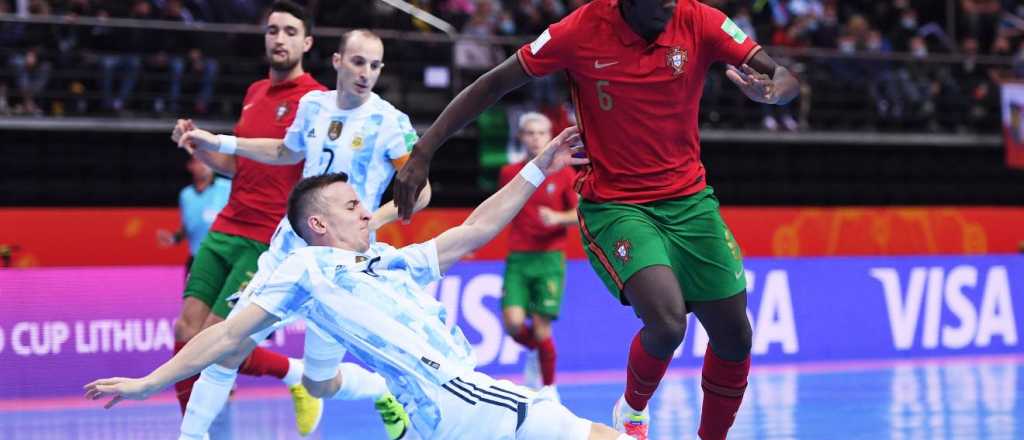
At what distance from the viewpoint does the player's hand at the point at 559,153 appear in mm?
4816

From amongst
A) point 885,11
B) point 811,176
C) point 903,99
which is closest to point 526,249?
point 811,176

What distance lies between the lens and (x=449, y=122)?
507 centimetres

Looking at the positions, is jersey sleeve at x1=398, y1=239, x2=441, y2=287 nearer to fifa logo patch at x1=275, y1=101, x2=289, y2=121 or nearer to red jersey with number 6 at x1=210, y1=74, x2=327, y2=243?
red jersey with number 6 at x1=210, y1=74, x2=327, y2=243

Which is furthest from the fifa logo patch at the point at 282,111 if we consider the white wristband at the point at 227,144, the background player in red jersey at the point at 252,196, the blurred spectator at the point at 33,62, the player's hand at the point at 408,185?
the blurred spectator at the point at 33,62

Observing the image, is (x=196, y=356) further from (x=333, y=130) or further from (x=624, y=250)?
(x=333, y=130)

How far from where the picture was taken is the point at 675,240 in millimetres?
5281

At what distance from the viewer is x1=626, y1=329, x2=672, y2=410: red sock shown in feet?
18.1

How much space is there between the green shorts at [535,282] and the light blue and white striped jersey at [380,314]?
17.1ft

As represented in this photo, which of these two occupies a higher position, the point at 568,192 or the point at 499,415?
the point at 499,415

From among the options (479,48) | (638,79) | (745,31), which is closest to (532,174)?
(638,79)

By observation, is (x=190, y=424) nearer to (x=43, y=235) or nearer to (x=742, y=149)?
(x=43, y=235)

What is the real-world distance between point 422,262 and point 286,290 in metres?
0.49

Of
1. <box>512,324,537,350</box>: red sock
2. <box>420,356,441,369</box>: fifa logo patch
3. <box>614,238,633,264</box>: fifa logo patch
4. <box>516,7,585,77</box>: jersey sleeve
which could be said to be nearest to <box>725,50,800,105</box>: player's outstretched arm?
<box>516,7,585,77</box>: jersey sleeve

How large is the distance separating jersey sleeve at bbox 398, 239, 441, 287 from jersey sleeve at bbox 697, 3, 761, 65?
147cm
